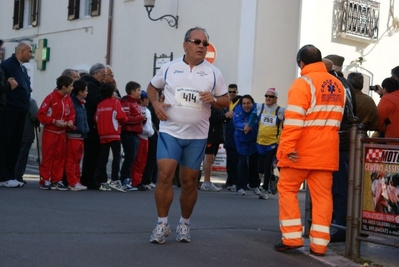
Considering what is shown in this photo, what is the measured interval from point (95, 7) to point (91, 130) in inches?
597

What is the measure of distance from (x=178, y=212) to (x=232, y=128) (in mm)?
6449

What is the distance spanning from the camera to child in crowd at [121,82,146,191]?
48.4 ft

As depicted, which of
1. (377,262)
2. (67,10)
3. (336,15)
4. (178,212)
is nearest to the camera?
(377,262)

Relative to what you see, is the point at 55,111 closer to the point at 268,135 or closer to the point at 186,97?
the point at 268,135

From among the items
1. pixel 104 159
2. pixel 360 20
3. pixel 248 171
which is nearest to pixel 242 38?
pixel 360 20

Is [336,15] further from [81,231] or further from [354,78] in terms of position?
[81,231]

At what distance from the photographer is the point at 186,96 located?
7883 mm

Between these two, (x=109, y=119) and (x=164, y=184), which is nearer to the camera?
(x=164, y=184)

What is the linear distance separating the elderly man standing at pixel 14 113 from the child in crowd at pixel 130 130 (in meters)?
1.89

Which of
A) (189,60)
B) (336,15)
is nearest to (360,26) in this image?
(336,15)

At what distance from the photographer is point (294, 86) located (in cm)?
766

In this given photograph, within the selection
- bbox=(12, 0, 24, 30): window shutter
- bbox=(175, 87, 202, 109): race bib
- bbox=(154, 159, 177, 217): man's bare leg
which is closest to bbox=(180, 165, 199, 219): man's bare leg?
bbox=(154, 159, 177, 217): man's bare leg

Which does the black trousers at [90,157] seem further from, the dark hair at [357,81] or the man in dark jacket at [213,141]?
the dark hair at [357,81]

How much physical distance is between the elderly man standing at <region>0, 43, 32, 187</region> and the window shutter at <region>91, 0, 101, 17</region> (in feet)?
51.2
